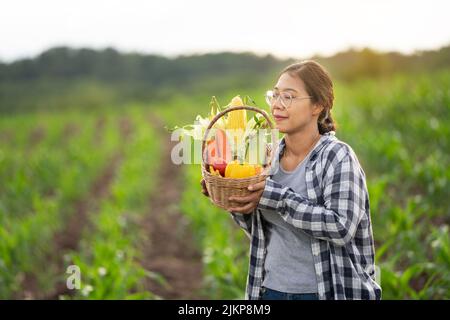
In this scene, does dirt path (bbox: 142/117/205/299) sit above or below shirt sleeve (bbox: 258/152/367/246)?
below

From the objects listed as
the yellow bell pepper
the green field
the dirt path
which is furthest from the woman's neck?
the dirt path

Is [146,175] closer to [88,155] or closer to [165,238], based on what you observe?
[88,155]

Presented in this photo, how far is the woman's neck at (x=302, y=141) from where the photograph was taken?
1.84 metres

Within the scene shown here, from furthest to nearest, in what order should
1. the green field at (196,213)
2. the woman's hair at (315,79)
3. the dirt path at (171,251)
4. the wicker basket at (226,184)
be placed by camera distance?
the dirt path at (171,251) → the green field at (196,213) → the woman's hair at (315,79) → the wicker basket at (226,184)

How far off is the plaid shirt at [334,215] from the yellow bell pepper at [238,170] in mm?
71

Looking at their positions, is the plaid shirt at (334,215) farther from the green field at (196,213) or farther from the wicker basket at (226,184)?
the green field at (196,213)

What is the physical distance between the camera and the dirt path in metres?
4.26

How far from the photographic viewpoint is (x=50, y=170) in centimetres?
845

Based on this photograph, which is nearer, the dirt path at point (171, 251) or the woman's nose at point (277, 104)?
the woman's nose at point (277, 104)

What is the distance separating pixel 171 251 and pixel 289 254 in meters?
3.88

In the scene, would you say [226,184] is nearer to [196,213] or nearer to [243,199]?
[243,199]

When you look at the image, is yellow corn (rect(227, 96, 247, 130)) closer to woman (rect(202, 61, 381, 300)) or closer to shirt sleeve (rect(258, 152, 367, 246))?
woman (rect(202, 61, 381, 300))

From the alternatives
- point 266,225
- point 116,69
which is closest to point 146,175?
point 266,225

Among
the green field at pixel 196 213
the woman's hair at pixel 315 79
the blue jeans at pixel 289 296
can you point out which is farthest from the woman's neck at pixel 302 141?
the green field at pixel 196 213
